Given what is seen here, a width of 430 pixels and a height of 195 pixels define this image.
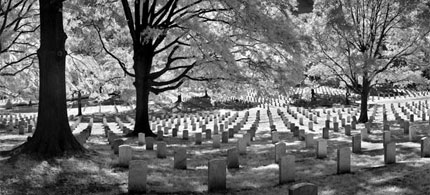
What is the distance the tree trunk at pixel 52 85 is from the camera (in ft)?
29.1

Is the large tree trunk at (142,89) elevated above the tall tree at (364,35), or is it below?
below

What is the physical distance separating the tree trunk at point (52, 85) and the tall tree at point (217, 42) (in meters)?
3.81

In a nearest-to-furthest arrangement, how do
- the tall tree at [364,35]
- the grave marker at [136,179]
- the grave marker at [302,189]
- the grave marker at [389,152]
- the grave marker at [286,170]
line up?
the grave marker at [302,189]
the grave marker at [136,179]
the grave marker at [286,170]
the grave marker at [389,152]
the tall tree at [364,35]

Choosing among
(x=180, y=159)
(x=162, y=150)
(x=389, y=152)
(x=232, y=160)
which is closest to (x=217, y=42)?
(x=162, y=150)

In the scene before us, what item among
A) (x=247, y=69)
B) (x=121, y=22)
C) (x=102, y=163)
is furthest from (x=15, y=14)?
(x=102, y=163)

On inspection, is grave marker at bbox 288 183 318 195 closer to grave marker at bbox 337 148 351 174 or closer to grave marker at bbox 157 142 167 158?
grave marker at bbox 337 148 351 174

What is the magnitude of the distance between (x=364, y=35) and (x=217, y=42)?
33.3 ft

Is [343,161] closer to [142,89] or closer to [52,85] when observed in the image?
[52,85]

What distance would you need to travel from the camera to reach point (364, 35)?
19.6 metres

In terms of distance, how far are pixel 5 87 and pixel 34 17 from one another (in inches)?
235

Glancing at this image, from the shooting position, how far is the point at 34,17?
1795cm

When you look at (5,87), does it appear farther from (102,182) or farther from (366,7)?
(366,7)

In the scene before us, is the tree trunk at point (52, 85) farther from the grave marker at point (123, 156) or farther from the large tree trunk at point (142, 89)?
the large tree trunk at point (142, 89)

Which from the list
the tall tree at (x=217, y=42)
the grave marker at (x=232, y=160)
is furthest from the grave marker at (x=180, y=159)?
the tall tree at (x=217, y=42)
